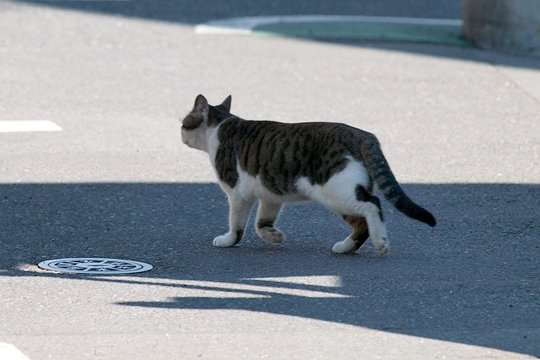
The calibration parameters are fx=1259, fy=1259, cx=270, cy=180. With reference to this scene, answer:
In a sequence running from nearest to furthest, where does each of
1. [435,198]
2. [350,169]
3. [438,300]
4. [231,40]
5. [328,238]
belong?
[438,300] < [350,169] < [328,238] < [435,198] < [231,40]

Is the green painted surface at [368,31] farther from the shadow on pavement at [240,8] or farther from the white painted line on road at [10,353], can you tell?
the white painted line on road at [10,353]

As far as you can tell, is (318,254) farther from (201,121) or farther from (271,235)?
(201,121)

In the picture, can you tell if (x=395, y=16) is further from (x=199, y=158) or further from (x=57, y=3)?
(x=199, y=158)

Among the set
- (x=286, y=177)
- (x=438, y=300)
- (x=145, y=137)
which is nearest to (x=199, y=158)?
(x=145, y=137)

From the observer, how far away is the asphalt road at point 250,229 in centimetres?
628

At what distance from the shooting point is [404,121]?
12.4 metres

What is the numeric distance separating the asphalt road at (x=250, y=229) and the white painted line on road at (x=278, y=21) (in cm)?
55

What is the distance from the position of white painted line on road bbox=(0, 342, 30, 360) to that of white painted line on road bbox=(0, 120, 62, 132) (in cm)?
583

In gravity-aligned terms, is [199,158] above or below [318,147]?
below

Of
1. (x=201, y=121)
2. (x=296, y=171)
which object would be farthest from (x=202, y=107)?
(x=296, y=171)

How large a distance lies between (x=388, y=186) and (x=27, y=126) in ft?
16.8

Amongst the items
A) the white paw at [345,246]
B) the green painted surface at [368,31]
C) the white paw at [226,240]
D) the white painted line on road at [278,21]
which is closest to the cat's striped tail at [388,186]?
the white paw at [345,246]

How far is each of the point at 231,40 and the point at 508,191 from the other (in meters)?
7.38

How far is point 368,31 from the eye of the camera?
57.1 feet
